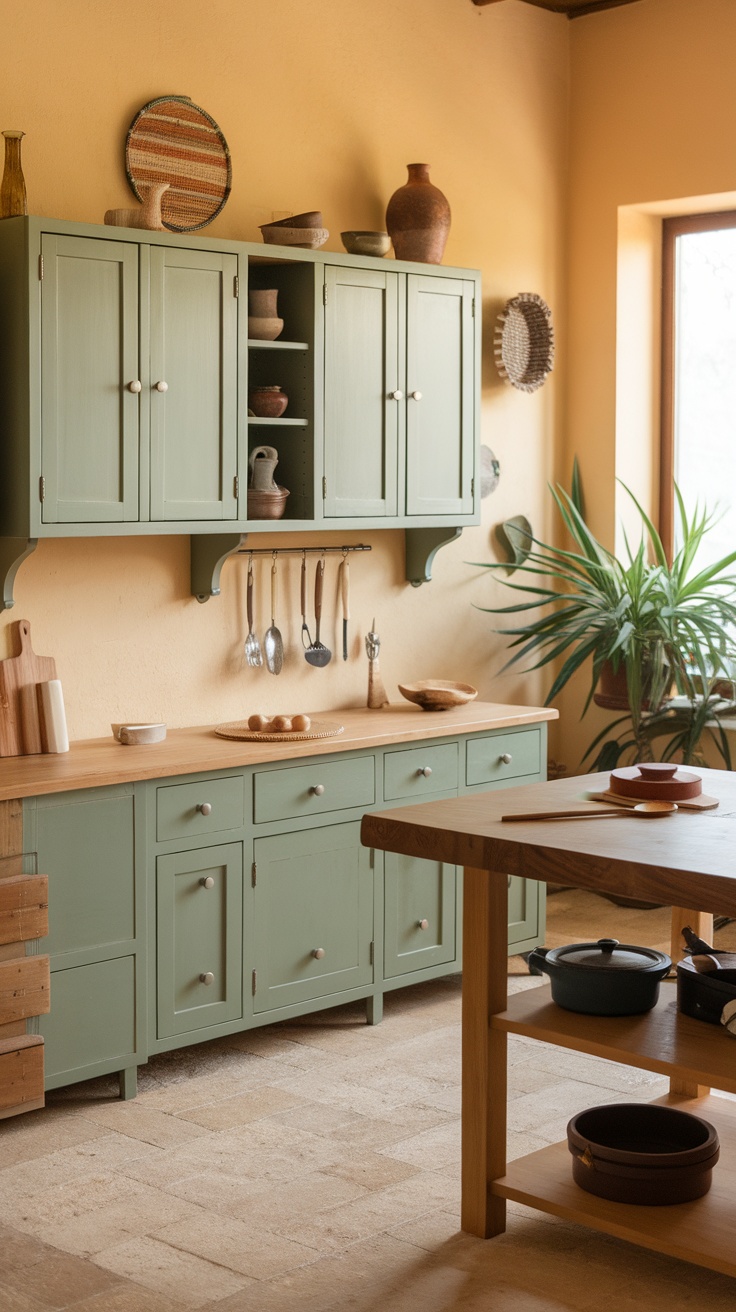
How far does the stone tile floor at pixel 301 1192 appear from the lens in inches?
114

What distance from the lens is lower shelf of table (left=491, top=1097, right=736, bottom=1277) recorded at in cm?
280

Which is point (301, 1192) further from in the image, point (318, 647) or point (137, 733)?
point (318, 647)

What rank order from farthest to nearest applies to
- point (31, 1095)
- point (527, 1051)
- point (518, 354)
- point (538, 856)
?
1. point (518, 354)
2. point (527, 1051)
3. point (31, 1095)
4. point (538, 856)

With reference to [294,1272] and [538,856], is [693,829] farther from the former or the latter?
[294,1272]

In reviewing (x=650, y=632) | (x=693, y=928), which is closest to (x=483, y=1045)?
(x=693, y=928)

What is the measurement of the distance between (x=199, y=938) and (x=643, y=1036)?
1.48 metres

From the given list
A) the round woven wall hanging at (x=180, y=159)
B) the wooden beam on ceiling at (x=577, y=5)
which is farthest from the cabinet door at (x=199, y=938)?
the wooden beam on ceiling at (x=577, y=5)

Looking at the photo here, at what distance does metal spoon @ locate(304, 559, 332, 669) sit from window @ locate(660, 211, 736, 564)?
178cm

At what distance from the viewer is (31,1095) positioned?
3.63 metres

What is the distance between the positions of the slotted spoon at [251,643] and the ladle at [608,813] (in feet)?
5.95

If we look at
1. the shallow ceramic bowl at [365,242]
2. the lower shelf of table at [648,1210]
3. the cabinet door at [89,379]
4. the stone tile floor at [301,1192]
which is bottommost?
the stone tile floor at [301,1192]

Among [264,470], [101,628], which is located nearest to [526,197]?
[264,470]

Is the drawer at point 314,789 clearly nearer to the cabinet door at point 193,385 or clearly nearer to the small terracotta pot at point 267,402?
the cabinet door at point 193,385

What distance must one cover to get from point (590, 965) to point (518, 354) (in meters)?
3.08
